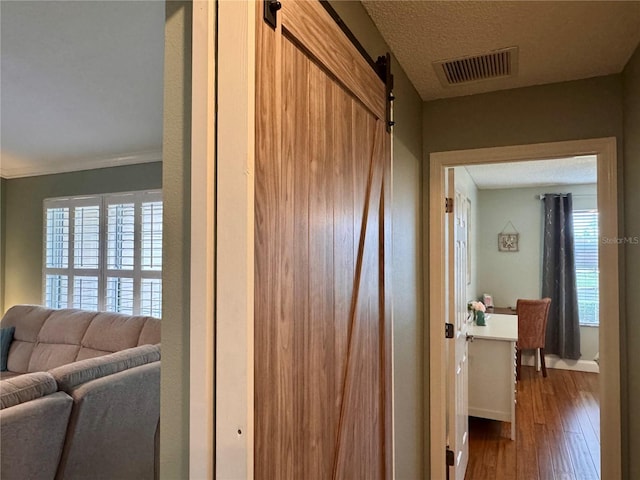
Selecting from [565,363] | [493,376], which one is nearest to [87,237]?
[493,376]

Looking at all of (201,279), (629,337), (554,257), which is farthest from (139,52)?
(554,257)

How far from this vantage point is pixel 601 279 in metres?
1.83

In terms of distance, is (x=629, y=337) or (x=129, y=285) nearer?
(x=629, y=337)

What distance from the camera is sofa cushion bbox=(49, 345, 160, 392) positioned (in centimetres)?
186

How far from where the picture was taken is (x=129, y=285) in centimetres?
399

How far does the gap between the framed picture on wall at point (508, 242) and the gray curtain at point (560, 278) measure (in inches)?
15.2

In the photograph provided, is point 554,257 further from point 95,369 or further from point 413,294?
point 95,369

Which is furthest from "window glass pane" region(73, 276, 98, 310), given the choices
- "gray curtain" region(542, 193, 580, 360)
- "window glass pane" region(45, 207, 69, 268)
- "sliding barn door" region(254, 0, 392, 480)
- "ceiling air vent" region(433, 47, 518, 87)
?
"gray curtain" region(542, 193, 580, 360)

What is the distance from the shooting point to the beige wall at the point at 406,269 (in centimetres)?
161

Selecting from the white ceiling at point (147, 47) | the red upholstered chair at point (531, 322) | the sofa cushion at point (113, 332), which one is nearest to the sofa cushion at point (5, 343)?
the sofa cushion at point (113, 332)

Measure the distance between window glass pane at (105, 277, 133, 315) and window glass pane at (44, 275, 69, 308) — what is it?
2.24 feet

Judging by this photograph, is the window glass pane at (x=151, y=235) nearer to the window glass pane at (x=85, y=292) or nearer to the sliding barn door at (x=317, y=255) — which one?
the window glass pane at (x=85, y=292)

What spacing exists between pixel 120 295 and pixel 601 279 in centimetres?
409

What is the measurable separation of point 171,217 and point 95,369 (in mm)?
1701
